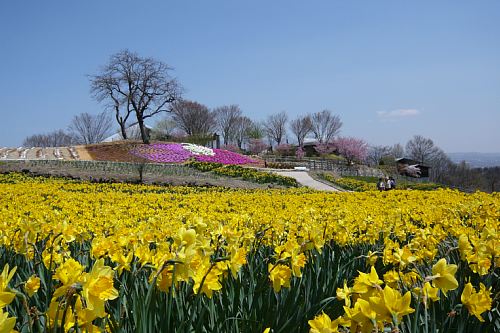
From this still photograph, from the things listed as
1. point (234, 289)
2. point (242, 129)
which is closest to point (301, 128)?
point (242, 129)

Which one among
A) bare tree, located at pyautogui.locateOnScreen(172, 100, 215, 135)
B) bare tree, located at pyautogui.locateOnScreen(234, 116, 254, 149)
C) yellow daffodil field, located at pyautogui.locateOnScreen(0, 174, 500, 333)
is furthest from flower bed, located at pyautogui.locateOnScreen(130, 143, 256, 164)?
bare tree, located at pyautogui.locateOnScreen(234, 116, 254, 149)

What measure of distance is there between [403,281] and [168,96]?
3745 centimetres

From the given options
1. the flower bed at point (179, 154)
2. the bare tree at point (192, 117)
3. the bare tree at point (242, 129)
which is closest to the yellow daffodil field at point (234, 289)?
the flower bed at point (179, 154)

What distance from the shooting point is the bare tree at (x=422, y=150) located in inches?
2628

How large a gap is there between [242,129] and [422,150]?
29.6 meters

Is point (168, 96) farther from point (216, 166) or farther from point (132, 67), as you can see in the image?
point (216, 166)

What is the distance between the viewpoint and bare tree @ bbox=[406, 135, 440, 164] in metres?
66.8

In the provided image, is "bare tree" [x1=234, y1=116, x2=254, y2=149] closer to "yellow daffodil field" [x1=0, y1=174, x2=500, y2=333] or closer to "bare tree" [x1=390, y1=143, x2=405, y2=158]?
"bare tree" [x1=390, y1=143, x2=405, y2=158]

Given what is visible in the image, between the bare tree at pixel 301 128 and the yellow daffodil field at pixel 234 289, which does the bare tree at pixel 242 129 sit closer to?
the bare tree at pixel 301 128

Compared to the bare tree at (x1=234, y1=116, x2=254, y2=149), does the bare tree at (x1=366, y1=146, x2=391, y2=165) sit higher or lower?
lower

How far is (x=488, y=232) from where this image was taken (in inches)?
94.0

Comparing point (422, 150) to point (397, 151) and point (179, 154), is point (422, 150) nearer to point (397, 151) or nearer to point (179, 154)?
point (397, 151)

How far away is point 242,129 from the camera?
72688mm

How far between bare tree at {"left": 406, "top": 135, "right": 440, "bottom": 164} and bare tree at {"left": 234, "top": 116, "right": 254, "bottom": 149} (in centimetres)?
2691
